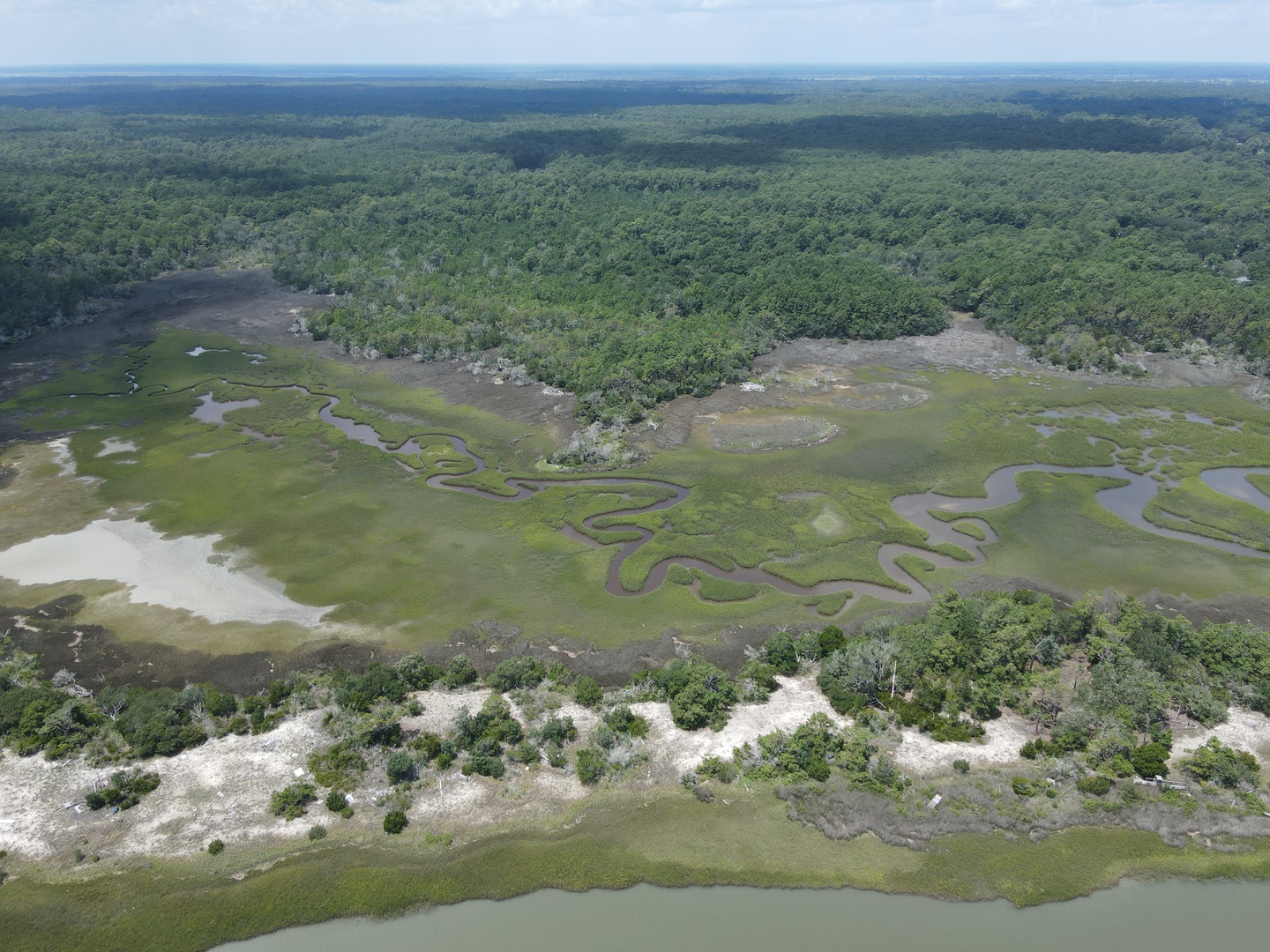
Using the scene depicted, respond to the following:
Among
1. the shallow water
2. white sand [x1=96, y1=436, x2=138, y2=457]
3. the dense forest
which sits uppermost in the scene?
the dense forest

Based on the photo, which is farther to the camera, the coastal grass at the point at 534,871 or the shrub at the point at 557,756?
the shrub at the point at 557,756

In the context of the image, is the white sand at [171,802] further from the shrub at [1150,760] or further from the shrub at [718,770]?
the shrub at [1150,760]

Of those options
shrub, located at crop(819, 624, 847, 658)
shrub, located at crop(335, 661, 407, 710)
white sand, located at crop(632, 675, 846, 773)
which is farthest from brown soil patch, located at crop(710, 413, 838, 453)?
shrub, located at crop(335, 661, 407, 710)

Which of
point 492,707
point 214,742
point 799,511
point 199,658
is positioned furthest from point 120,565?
point 799,511

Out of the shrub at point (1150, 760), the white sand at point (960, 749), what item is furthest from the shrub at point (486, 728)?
the shrub at point (1150, 760)

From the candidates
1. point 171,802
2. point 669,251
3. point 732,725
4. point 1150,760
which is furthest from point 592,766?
point 669,251

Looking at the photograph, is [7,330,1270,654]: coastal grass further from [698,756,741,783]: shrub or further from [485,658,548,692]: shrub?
[698,756,741,783]: shrub

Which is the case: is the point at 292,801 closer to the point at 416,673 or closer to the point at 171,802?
the point at 171,802
